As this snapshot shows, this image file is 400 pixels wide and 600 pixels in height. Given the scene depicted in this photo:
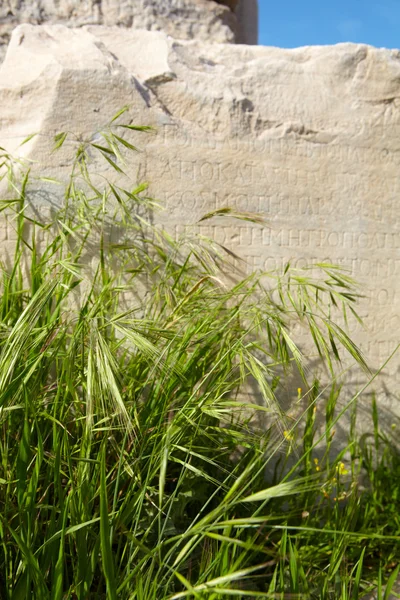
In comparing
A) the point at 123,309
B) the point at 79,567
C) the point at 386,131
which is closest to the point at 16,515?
the point at 79,567

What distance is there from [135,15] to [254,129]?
3.59ft

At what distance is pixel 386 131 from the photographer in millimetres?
3211

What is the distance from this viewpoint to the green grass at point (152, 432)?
5.44ft

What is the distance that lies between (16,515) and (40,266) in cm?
90

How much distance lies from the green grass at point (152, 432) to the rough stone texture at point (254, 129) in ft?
0.50

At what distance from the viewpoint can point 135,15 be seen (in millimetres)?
3615

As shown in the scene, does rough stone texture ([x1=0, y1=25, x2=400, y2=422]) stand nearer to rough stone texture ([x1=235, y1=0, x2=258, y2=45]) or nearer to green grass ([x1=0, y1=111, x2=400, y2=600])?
green grass ([x1=0, y1=111, x2=400, y2=600])

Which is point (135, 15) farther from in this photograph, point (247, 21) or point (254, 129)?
point (254, 129)

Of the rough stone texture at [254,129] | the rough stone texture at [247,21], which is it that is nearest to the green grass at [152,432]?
the rough stone texture at [254,129]

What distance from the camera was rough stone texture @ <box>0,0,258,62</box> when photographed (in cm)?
347

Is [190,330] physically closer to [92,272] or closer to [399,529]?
[92,272]

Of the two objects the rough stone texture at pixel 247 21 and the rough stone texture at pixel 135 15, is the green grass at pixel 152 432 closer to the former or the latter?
the rough stone texture at pixel 135 15

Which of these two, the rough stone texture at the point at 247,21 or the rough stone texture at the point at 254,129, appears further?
the rough stone texture at the point at 247,21

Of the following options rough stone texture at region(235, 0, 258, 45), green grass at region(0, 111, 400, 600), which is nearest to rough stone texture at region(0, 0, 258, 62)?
rough stone texture at region(235, 0, 258, 45)
